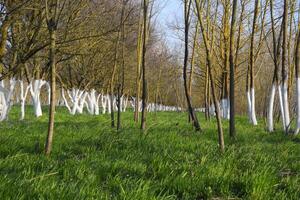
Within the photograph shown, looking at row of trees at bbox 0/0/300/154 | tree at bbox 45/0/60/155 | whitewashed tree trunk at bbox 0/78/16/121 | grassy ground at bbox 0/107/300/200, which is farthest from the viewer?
whitewashed tree trunk at bbox 0/78/16/121

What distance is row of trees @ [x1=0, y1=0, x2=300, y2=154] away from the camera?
26.8 ft

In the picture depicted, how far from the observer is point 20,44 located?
31.4 ft

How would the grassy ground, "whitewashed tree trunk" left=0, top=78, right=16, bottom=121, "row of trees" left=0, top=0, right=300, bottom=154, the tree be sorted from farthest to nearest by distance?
1. "whitewashed tree trunk" left=0, top=78, right=16, bottom=121
2. "row of trees" left=0, top=0, right=300, bottom=154
3. the tree
4. the grassy ground

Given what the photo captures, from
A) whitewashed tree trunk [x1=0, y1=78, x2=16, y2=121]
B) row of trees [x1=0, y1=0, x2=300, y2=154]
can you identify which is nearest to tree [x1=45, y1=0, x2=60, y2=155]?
row of trees [x1=0, y1=0, x2=300, y2=154]

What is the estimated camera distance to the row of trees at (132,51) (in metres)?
8.17

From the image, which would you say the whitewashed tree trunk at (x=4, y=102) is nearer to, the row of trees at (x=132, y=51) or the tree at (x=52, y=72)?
the row of trees at (x=132, y=51)

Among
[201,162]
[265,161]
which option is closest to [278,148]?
[265,161]

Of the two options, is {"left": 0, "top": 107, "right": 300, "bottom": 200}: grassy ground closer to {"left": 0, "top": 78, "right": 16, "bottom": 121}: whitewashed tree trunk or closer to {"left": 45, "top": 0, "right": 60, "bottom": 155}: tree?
{"left": 45, "top": 0, "right": 60, "bottom": 155}: tree

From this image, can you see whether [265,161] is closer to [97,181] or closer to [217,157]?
[217,157]

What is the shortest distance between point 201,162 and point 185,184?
3.92ft

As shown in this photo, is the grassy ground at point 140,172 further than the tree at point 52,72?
No

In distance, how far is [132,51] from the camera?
23297 millimetres

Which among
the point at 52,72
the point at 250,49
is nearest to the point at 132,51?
the point at 250,49

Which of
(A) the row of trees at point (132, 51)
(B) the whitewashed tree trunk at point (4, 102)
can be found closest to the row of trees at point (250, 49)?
(A) the row of trees at point (132, 51)
